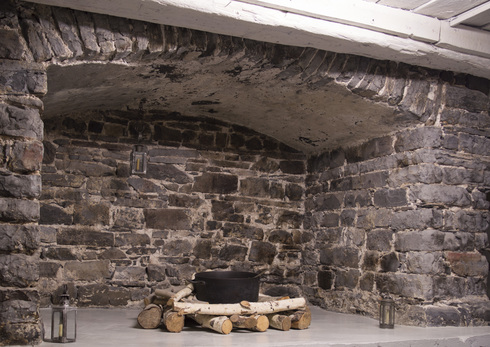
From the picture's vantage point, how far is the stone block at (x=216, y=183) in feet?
16.1

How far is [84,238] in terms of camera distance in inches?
174

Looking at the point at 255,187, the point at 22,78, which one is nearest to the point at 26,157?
the point at 22,78

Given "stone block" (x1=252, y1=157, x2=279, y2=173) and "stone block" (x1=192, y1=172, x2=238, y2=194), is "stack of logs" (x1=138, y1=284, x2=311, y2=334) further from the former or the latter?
"stone block" (x1=252, y1=157, x2=279, y2=173)

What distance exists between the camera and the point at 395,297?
3969 mm

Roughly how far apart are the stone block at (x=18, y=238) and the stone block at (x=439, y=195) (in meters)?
2.72

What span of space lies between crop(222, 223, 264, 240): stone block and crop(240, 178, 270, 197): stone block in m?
0.33

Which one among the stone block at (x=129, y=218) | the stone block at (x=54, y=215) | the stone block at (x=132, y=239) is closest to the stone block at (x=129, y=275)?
the stone block at (x=132, y=239)

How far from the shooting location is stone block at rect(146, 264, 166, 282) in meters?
4.59

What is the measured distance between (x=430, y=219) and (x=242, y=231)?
6.12 ft

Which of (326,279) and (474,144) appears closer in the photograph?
(474,144)

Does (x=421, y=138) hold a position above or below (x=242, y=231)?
above

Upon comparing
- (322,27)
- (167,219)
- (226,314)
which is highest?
(322,27)

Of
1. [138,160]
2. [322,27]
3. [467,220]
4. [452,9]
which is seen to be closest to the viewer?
[322,27]

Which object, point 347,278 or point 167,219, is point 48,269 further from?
point 347,278
